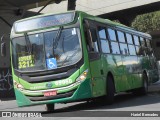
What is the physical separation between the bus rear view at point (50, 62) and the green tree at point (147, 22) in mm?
55725

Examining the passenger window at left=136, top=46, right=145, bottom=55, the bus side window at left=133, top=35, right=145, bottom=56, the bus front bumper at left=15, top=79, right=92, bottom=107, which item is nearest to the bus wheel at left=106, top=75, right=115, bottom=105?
the bus front bumper at left=15, top=79, right=92, bottom=107

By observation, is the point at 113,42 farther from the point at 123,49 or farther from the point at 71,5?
the point at 71,5

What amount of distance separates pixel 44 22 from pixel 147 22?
57182 mm

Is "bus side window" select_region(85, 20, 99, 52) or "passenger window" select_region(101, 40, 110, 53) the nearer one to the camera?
"bus side window" select_region(85, 20, 99, 52)

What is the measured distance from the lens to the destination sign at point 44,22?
1516 cm

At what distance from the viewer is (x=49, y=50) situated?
587 inches

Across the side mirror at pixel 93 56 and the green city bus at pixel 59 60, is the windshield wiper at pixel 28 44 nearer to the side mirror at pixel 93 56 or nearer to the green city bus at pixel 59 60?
the green city bus at pixel 59 60

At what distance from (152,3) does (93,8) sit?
205 inches

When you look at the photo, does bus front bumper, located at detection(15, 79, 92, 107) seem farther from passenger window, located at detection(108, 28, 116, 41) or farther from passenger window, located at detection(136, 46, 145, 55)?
passenger window, located at detection(136, 46, 145, 55)

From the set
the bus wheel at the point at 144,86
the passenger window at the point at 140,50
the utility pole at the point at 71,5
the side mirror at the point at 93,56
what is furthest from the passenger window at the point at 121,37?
the utility pole at the point at 71,5

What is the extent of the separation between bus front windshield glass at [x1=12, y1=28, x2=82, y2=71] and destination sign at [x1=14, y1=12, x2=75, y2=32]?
0.27 m

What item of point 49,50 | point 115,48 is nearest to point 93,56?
point 49,50

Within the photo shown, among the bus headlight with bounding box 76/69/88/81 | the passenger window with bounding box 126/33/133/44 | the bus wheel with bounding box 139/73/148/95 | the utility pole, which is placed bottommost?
the bus wheel with bounding box 139/73/148/95

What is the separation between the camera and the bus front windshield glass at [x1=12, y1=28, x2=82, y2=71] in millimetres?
14734
